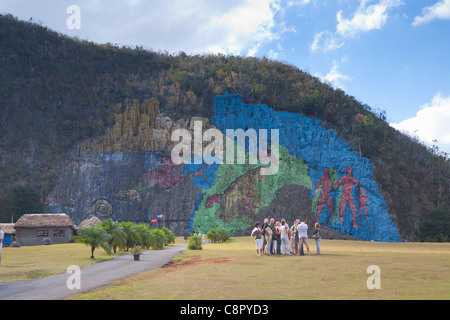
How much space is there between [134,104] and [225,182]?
20040 mm

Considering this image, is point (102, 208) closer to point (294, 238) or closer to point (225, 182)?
point (225, 182)

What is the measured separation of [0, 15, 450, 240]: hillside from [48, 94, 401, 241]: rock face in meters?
1.25

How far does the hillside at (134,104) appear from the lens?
182ft

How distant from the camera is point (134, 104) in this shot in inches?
2466

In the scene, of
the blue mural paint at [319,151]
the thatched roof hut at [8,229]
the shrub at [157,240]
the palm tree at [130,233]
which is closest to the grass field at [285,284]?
the palm tree at [130,233]

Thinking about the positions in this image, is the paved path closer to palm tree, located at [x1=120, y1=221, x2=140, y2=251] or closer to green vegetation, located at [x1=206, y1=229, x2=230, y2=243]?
→ palm tree, located at [x1=120, y1=221, x2=140, y2=251]

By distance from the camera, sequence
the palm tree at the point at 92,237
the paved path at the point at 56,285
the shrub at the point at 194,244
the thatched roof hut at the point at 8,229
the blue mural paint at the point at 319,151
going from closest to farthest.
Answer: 1. the paved path at the point at 56,285
2. the palm tree at the point at 92,237
3. the shrub at the point at 194,244
4. the thatched roof hut at the point at 8,229
5. the blue mural paint at the point at 319,151

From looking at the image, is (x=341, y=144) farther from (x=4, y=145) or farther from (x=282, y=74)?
(x=4, y=145)

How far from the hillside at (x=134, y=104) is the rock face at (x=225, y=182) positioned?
1.25 metres

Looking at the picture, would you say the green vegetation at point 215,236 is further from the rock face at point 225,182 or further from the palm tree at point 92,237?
the palm tree at point 92,237

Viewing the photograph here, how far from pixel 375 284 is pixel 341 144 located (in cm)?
4830

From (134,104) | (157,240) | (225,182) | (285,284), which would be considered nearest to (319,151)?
(225,182)
